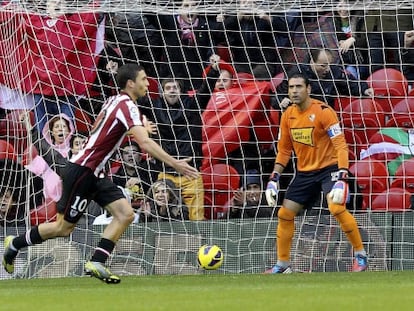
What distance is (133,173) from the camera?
13.1 metres

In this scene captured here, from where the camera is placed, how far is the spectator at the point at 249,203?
510 inches

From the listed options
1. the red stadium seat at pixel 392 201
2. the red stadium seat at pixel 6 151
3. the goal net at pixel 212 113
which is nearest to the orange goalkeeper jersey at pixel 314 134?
the goal net at pixel 212 113

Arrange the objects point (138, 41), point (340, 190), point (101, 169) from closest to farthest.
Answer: point (101, 169) → point (340, 190) → point (138, 41)

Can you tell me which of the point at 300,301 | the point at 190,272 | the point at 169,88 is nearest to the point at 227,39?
the point at 169,88

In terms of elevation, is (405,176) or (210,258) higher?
(405,176)

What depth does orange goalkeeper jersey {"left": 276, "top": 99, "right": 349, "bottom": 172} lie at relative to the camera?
38.0ft

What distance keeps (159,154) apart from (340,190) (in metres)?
2.54

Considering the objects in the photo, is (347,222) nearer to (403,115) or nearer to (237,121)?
(403,115)

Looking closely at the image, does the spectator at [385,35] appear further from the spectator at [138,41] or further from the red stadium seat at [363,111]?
the spectator at [138,41]

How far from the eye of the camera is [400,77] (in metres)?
13.5

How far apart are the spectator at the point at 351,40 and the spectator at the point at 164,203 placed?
2.73 metres

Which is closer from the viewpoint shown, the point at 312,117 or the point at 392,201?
the point at 312,117

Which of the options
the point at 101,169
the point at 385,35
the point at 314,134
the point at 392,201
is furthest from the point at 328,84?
the point at 101,169

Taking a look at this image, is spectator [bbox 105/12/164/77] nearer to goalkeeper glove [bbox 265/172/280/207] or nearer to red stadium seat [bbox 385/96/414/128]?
goalkeeper glove [bbox 265/172/280/207]
